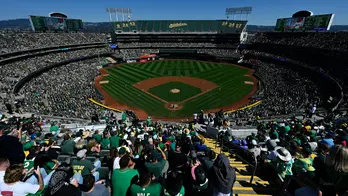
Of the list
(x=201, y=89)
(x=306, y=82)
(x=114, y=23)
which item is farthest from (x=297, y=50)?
(x=114, y=23)

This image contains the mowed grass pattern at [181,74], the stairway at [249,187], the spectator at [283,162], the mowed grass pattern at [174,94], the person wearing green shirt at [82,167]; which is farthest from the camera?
the mowed grass pattern at [174,94]

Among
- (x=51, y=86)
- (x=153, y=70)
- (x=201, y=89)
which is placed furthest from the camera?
(x=153, y=70)

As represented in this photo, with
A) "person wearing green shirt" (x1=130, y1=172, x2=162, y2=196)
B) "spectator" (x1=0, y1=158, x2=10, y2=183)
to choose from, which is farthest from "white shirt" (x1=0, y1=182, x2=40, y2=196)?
"person wearing green shirt" (x1=130, y1=172, x2=162, y2=196)

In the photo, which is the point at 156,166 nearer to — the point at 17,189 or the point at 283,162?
the point at 17,189

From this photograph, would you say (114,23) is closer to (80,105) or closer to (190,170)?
(80,105)

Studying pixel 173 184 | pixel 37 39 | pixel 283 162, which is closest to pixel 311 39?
pixel 283 162

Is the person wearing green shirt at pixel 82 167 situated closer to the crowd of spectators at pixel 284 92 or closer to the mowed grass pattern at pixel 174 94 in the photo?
the crowd of spectators at pixel 284 92

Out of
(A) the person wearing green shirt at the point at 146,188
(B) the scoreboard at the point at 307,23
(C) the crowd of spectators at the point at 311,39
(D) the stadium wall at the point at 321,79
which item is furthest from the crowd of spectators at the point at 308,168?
(B) the scoreboard at the point at 307,23
